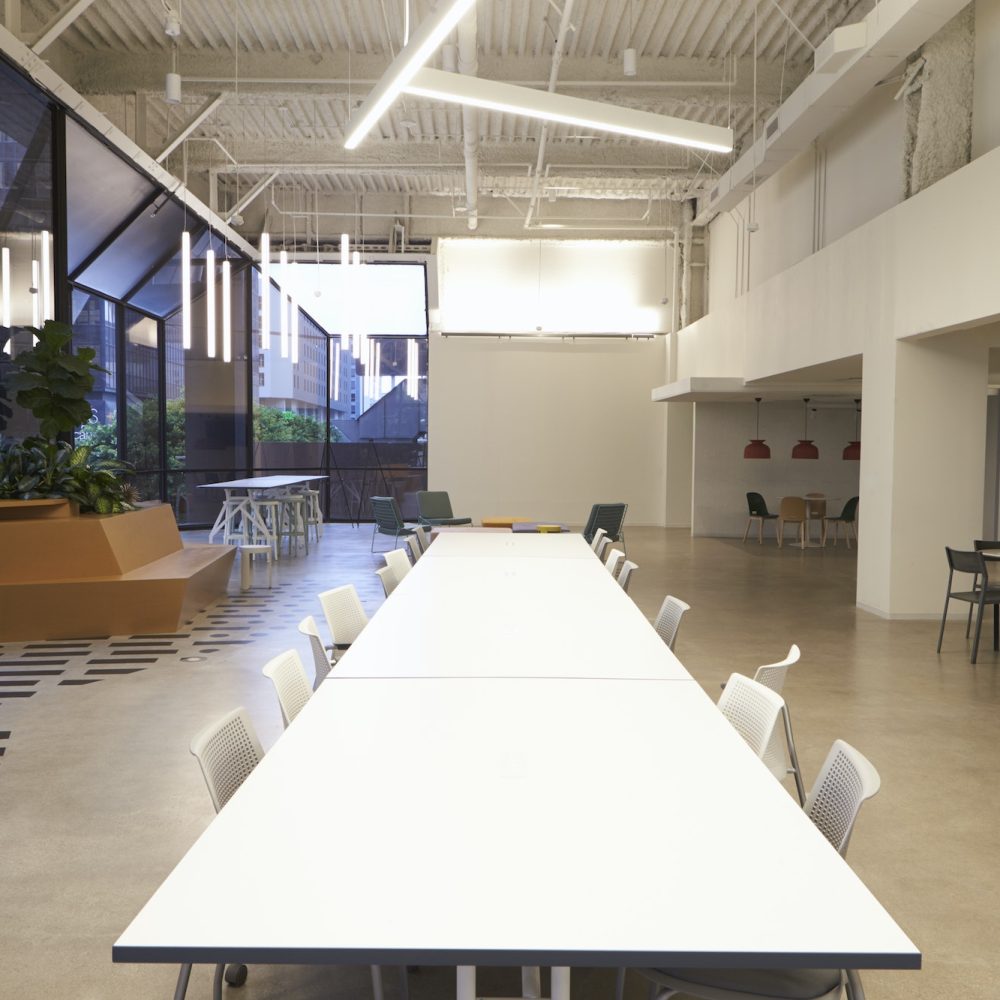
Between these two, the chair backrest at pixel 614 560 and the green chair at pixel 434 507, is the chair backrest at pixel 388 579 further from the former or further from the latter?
the green chair at pixel 434 507

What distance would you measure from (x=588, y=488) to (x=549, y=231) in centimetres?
420

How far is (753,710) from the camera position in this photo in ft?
9.53

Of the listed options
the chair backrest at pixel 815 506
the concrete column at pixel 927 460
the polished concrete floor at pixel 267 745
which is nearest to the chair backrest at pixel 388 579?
the polished concrete floor at pixel 267 745

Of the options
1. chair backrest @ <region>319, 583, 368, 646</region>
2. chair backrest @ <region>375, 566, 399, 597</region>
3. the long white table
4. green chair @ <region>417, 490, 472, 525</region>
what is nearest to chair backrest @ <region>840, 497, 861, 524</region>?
green chair @ <region>417, 490, 472, 525</region>

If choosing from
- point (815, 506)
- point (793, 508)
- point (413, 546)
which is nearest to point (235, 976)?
point (413, 546)

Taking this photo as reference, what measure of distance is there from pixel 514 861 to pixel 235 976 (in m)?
1.29

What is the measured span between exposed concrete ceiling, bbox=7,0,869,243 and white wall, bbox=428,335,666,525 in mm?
3771

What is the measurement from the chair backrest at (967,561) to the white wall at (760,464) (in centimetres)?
826

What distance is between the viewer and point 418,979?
2.62m

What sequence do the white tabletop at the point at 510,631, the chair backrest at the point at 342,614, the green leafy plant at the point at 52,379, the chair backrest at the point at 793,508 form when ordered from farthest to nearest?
the chair backrest at the point at 793,508 → the green leafy plant at the point at 52,379 → the chair backrest at the point at 342,614 → the white tabletop at the point at 510,631

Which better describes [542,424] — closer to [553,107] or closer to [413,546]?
[413,546]

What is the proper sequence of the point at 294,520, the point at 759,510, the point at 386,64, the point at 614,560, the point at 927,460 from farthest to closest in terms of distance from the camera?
1. the point at 759,510
2. the point at 294,520
3. the point at 386,64
4. the point at 927,460
5. the point at 614,560

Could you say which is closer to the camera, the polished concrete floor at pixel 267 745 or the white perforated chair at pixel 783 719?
the polished concrete floor at pixel 267 745

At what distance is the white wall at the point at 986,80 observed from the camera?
720cm
